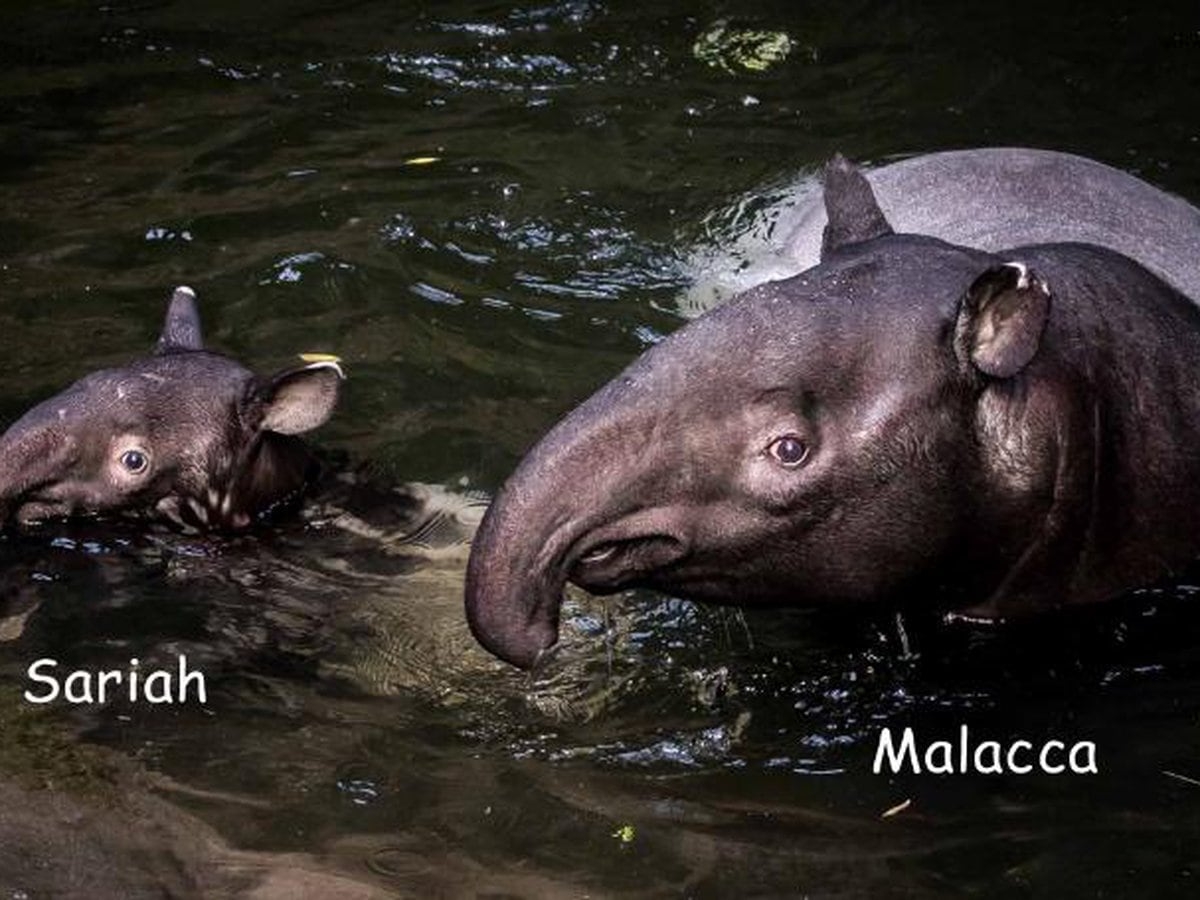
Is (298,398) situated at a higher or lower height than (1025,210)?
lower

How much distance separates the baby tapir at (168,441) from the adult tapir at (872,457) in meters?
2.38

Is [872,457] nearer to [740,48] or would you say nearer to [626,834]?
[626,834]

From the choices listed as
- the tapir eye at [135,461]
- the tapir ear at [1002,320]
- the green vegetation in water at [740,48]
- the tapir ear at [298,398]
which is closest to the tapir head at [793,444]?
the tapir ear at [1002,320]

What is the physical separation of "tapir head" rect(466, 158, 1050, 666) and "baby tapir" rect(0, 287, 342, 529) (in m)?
2.37

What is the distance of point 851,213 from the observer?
22.0ft

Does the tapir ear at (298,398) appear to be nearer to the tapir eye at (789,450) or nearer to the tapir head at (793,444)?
the tapir head at (793,444)

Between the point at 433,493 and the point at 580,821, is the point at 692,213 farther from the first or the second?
the point at 580,821

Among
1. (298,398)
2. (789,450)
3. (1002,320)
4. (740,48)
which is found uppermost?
(740,48)

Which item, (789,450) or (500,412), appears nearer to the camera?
(789,450)

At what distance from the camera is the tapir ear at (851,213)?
6652mm

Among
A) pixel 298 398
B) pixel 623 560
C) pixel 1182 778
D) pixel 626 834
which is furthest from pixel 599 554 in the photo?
pixel 298 398

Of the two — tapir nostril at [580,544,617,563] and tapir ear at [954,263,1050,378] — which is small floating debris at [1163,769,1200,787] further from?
tapir nostril at [580,544,617,563]

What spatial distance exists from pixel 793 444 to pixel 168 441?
293 cm

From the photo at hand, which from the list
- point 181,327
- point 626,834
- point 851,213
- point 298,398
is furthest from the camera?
point 181,327
